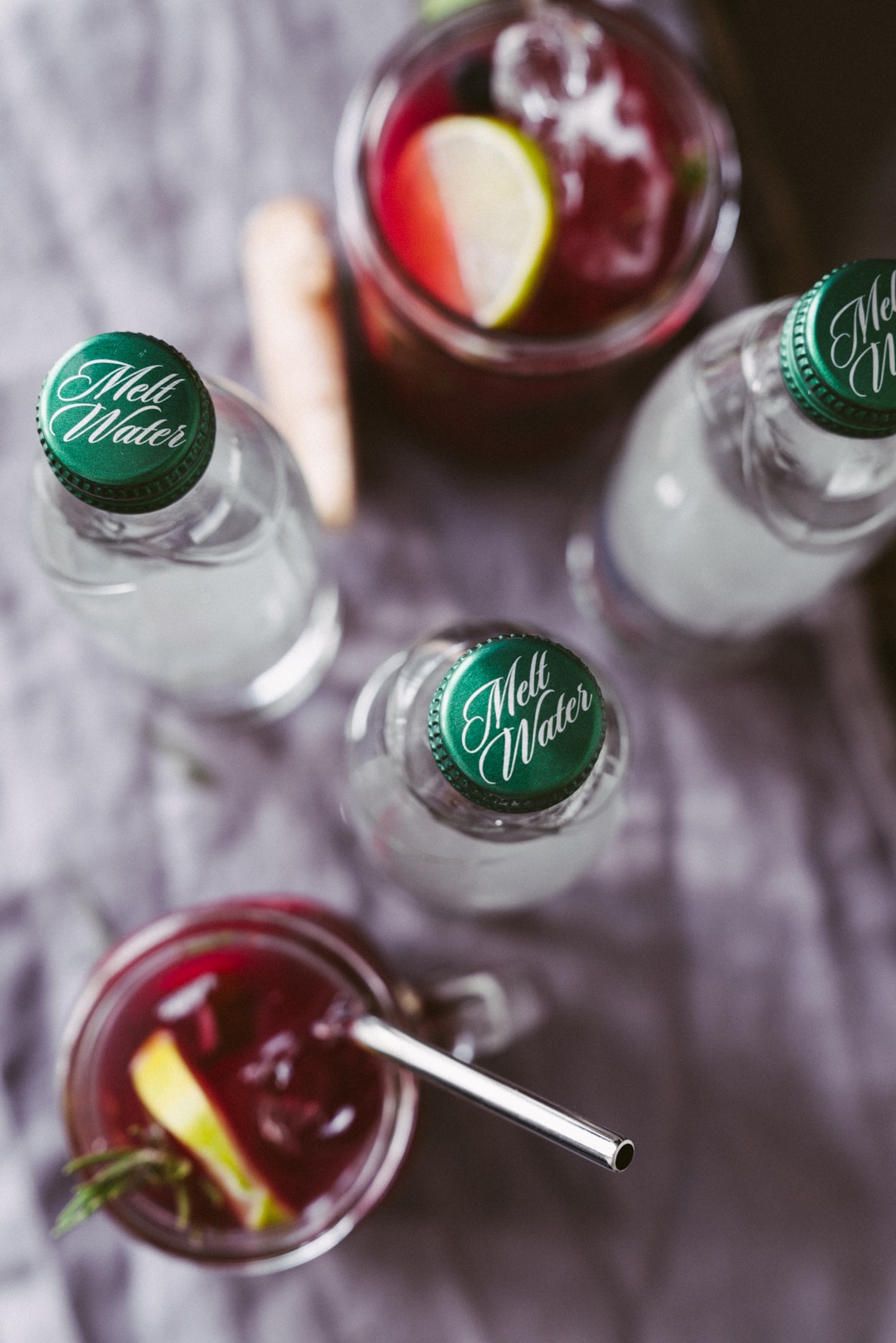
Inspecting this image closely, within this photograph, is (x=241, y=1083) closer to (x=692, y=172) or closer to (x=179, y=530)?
(x=179, y=530)

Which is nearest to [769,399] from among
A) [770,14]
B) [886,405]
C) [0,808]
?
[886,405]

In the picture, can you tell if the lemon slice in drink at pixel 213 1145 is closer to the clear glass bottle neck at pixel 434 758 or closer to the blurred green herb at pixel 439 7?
the clear glass bottle neck at pixel 434 758

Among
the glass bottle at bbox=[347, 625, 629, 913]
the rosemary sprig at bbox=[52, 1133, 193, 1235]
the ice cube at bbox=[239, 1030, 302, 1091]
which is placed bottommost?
the rosemary sprig at bbox=[52, 1133, 193, 1235]

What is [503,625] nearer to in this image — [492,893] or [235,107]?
[492,893]

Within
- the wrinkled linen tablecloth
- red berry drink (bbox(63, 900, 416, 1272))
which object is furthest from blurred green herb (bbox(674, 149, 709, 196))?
red berry drink (bbox(63, 900, 416, 1272))

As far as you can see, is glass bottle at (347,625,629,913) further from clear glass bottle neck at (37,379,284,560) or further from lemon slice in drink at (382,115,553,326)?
lemon slice in drink at (382,115,553,326)

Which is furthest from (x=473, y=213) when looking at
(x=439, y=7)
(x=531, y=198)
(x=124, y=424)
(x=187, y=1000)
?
(x=187, y=1000)
